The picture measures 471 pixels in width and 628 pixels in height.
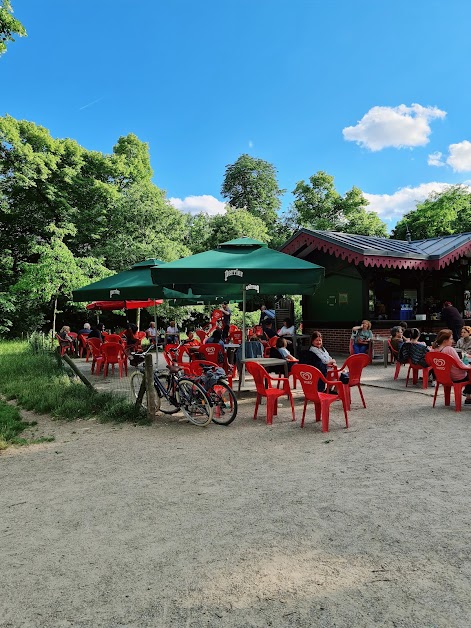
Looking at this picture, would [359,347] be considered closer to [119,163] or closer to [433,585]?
[433,585]

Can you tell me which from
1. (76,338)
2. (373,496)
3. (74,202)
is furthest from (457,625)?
(74,202)

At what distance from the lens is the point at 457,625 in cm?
207

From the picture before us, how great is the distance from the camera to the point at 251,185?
139 feet

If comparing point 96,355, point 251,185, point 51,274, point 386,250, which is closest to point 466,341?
point 386,250

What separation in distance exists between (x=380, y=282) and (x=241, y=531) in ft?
41.4

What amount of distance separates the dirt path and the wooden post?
109cm

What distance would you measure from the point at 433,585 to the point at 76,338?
46.7 ft

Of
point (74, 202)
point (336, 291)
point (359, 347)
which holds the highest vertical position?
point (74, 202)

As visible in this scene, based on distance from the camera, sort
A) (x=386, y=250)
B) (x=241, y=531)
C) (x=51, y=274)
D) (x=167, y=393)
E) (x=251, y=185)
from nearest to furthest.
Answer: (x=241, y=531) < (x=167, y=393) < (x=386, y=250) < (x=51, y=274) < (x=251, y=185)

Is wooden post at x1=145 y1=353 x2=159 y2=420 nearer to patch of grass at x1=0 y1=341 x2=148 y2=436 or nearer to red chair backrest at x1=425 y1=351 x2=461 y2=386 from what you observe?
patch of grass at x1=0 y1=341 x2=148 y2=436

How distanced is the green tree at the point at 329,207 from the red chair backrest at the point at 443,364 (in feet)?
91.7

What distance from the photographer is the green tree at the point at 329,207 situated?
33594 millimetres

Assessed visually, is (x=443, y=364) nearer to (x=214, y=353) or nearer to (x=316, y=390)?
(x=316, y=390)

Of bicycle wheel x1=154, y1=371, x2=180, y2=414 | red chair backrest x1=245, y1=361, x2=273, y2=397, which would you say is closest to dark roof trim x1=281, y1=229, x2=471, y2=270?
red chair backrest x1=245, y1=361, x2=273, y2=397
